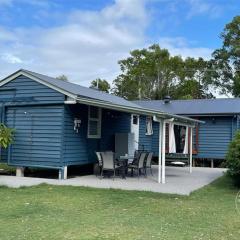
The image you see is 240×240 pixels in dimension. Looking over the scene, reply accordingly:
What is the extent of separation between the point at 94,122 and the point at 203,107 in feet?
26.4

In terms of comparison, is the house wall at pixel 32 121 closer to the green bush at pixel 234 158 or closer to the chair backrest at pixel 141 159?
the chair backrest at pixel 141 159

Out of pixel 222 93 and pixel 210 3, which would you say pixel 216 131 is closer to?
pixel 210 3

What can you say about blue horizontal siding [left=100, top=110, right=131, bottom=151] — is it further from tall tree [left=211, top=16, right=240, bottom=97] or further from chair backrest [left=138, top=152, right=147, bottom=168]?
tall tree [left=211, top=16, right=240, bottom=97]

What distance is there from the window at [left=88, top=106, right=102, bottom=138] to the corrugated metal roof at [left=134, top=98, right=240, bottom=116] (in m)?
6.91

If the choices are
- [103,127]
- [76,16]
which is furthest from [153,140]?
[76,16]

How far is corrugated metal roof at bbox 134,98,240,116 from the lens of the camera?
21297mm

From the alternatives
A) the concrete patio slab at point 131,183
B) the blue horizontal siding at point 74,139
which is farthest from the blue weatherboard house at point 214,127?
the blue horizontal siding at point 74,139

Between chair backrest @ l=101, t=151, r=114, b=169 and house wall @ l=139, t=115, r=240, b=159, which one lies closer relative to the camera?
chair backrest @ l=101, t=151, r=114, b=169

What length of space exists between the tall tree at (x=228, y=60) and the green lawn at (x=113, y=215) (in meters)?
32.8

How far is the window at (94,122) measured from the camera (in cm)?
1569

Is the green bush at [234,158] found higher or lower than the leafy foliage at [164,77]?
lower

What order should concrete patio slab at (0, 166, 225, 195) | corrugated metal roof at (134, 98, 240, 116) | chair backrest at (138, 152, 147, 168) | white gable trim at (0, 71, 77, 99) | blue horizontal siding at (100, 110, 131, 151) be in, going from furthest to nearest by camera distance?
corrugated metal roof at (134, 98, 240, 116), blue horizontal siding at (100, 110, 131, 151), chair backrest at (138, 152, 147, 168), white gable trim at (0, 71, 77, 99), concrete patio slab at (0, 166, 225, 195)

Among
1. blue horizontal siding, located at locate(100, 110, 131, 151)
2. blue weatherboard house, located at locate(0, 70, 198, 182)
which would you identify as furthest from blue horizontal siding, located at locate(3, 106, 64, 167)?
blue horizontal siding, located at locate(100, 110, 131, 151)

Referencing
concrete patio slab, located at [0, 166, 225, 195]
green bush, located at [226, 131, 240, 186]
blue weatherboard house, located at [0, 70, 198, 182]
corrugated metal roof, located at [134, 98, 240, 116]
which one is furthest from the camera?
corrugated metal roof, located at [134, 98, 240, 116]
